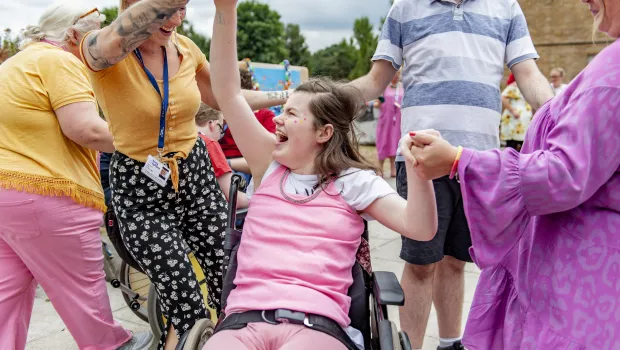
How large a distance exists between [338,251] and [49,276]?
4.73 feet

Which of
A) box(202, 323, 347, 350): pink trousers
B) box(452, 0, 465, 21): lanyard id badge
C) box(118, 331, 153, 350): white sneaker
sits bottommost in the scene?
box(118, 331, 153, 350): white sneaker

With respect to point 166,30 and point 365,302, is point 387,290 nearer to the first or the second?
point 365,302

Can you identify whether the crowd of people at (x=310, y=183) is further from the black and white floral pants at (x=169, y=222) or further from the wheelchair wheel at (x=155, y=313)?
the wheelchair wheel at (x=155, y=313)

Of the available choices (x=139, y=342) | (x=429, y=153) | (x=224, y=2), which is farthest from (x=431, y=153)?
(x=139, y=342)

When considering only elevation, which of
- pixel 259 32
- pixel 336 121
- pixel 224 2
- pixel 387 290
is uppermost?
pixel 259 32

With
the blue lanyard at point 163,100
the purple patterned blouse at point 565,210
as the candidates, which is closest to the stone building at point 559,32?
the blue lanyard at point 163,100

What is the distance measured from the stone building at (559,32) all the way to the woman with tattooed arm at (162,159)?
20.0 m

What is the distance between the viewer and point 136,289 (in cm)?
385

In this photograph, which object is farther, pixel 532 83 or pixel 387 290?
pixel 532 83

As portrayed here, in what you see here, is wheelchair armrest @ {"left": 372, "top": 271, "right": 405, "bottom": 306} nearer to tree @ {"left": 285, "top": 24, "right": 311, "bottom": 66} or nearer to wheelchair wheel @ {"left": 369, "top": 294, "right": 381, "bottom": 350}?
wheelchair wheel @ {"left": 369, "top": 294, "right": 381, "bottom": 350}

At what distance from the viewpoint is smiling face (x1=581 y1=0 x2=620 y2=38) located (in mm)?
1397

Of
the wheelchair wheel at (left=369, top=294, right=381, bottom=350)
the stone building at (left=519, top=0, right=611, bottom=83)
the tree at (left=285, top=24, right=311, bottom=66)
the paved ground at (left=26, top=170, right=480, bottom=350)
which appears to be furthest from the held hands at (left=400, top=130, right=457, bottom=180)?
the tree at (left=285, top=24, right=311, bottom=66)

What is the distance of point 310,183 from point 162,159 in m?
0.65

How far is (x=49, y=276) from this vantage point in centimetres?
263
